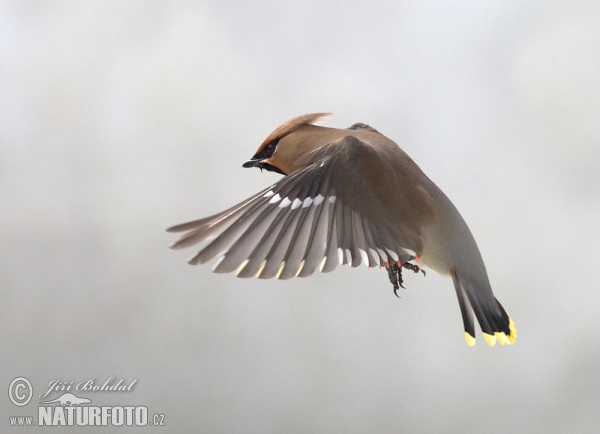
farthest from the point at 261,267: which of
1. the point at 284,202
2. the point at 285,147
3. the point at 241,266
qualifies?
the point at 285,147

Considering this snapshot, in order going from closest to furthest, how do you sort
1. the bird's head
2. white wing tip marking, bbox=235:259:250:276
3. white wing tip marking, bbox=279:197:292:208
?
white wing tip marking, bbox=235:259:250:276 < white wing tip marking, bbox=279:197:292:208 < the bird's head

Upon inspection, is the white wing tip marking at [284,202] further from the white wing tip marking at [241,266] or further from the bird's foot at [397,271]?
the bird's foot at [397,271]

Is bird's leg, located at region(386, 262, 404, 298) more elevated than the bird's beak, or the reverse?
the bird's beak

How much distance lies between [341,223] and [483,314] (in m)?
0.29

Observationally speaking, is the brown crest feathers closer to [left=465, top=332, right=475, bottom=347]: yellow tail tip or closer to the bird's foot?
the bird's foot

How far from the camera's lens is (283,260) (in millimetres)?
1000

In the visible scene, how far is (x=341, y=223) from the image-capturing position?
1089 millimetres

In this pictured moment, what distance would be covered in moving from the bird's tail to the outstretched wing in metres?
0.12

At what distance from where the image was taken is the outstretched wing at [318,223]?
0.98 m

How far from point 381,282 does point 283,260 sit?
1139 mm

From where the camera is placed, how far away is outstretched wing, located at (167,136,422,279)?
98 cm

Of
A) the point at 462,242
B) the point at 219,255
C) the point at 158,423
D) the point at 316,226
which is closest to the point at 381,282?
the point at 158,423

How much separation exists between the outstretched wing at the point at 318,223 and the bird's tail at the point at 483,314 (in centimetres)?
12

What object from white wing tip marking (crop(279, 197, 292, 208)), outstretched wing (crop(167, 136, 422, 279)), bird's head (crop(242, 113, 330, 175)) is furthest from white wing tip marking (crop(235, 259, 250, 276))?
bird's head (crop(242, 113, 330, 175))
